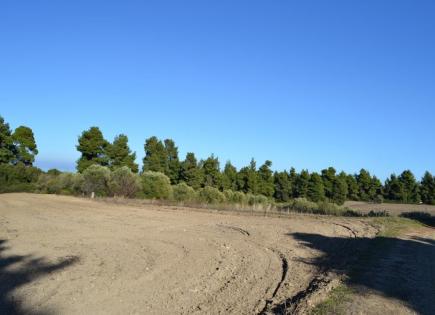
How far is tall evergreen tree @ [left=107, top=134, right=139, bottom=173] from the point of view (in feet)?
189

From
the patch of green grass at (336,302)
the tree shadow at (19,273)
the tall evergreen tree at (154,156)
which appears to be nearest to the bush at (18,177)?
the tall evergreen tree at (154,156)

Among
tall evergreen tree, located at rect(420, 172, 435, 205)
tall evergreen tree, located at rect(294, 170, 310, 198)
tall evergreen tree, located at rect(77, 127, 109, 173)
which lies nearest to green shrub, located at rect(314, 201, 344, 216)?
tall evergreen tree, located at rect(294, 170, 310, 198)

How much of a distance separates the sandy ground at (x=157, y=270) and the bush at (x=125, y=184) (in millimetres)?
26052

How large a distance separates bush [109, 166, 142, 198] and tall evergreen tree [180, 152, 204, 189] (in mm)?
12788

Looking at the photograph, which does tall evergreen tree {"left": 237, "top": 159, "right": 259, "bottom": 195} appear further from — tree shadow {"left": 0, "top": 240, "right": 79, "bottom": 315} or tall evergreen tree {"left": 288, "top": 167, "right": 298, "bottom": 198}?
tree shadow {"left": 0, "top": 240, "right": 79, "bottom": 315}

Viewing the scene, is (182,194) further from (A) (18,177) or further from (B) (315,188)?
(B) (315,188)

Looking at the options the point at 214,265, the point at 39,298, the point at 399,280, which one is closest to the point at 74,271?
the point at 39,298

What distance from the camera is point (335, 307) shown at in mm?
7695

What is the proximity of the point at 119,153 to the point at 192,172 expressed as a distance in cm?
913

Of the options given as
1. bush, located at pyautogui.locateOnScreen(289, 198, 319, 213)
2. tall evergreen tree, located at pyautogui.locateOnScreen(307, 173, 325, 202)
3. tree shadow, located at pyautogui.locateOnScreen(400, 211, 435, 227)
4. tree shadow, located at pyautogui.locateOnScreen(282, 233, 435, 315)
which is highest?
tall evergreen tree, located at pyautogui.locateOnScreen(307, 173, 325, 202)

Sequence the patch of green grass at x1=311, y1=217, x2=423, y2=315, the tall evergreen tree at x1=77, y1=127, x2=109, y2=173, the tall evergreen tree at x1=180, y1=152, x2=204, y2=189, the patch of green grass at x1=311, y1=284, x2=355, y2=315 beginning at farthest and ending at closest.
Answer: the tall evergreen tree at x1=180, y1=152, x2=204, y2=189 → the tall evergreen tree at x1=77, y1=127, x2=109, y2=173 → the patch of green grass at x1=311, y1=217, x2=423, y2=315 → the patch of green grass at x1=311, y1=284, x2=355, y2=315

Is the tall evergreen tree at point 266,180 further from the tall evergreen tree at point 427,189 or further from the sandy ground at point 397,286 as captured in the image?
the sandy ground at point 397,286

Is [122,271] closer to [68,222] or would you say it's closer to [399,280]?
[399,280]

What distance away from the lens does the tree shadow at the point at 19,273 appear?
8.13 metres
